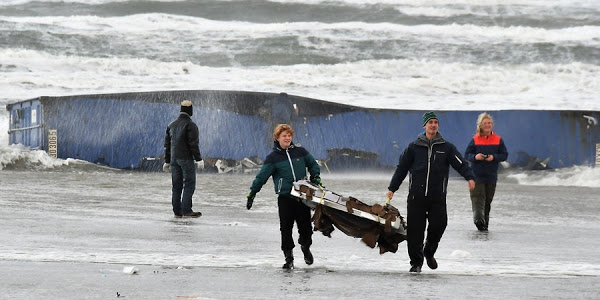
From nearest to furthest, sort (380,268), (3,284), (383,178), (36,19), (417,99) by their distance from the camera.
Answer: (3,284)
(380,268)
(383,178)
(417,99)
(36,19)

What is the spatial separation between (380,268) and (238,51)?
47198 millimetres

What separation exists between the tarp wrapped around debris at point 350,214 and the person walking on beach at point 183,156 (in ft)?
15.9

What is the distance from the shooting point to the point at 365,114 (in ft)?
85.4

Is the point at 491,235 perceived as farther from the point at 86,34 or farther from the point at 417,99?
the point at 86,34

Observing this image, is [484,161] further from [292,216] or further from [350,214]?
[292,216]

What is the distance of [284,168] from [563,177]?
54.1 ft

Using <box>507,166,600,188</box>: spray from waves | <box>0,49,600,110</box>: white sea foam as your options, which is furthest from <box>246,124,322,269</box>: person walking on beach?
<box>0,49,600,110</box>: white sea foam

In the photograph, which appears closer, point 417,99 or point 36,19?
point 417,99

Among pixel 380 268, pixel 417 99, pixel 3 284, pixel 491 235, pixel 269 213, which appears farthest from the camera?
pixel 417 99

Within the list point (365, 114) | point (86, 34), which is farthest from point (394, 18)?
point (365, 114)

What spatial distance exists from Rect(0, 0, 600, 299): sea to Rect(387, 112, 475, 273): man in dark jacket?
1.09 feet

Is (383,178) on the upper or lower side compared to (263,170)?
lower

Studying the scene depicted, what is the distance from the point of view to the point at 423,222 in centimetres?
873

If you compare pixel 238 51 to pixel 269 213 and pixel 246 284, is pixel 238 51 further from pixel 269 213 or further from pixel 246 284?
pixel 246 284
